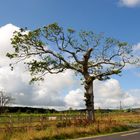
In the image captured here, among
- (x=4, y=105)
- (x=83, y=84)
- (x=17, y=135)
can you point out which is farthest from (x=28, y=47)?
(x=4, y=105)

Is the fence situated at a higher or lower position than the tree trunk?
lower

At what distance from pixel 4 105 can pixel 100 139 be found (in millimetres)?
87521

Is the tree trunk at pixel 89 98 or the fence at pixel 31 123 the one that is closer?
the fence at pixel 31 123

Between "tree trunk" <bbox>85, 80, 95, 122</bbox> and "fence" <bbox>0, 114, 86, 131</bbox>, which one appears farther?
"tree trunk" <bbox>85, 80, 95, 122</bbox>

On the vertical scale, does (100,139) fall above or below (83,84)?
below

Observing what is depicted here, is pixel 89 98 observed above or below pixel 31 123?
above

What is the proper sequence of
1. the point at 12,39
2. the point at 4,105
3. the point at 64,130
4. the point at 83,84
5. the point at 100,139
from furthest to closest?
the point at 4,105, the point at 83,84, the point at 12,39, the point at 64,130, the point at 100,139

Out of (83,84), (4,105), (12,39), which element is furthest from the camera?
(4,105)

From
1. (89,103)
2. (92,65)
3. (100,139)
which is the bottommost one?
(100,139)

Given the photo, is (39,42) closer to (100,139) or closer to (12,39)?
(12,39)

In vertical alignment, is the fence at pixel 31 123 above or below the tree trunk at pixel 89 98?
below

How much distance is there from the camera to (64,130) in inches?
954

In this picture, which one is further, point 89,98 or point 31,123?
point 31,123

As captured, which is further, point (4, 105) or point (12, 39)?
point (4, 105)
